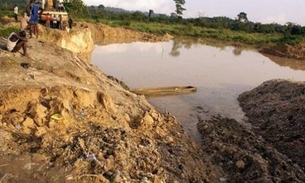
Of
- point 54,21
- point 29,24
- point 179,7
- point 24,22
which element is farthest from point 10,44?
point 179,7

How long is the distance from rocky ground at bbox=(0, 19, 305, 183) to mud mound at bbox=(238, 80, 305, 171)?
1.9 inches

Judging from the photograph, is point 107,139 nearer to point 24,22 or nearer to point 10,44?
point 10,44

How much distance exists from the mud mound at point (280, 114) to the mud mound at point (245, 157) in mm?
652

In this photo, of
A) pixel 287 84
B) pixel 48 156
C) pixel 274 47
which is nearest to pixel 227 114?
pixel 287 84

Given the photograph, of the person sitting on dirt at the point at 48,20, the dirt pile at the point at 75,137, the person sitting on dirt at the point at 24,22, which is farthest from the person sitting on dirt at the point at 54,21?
the dirt pile at the point at 75,137

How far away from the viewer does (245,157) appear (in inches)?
389

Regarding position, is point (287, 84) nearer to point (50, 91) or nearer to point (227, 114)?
point (227, 114)

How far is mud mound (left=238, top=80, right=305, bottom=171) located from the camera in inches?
466

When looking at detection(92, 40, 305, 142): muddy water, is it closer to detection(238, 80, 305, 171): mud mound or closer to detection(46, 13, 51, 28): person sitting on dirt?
detection(238, 80, 305, 171): mud mound

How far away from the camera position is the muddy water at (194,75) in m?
15.9

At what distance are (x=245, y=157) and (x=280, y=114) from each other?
5.23 m

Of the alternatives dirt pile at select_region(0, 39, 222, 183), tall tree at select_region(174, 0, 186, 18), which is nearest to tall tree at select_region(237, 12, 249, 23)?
tall tree at select_region(174, 0, 186, 18)

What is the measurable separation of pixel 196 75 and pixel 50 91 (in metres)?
15.4

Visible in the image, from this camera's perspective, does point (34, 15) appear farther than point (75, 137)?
Yes
